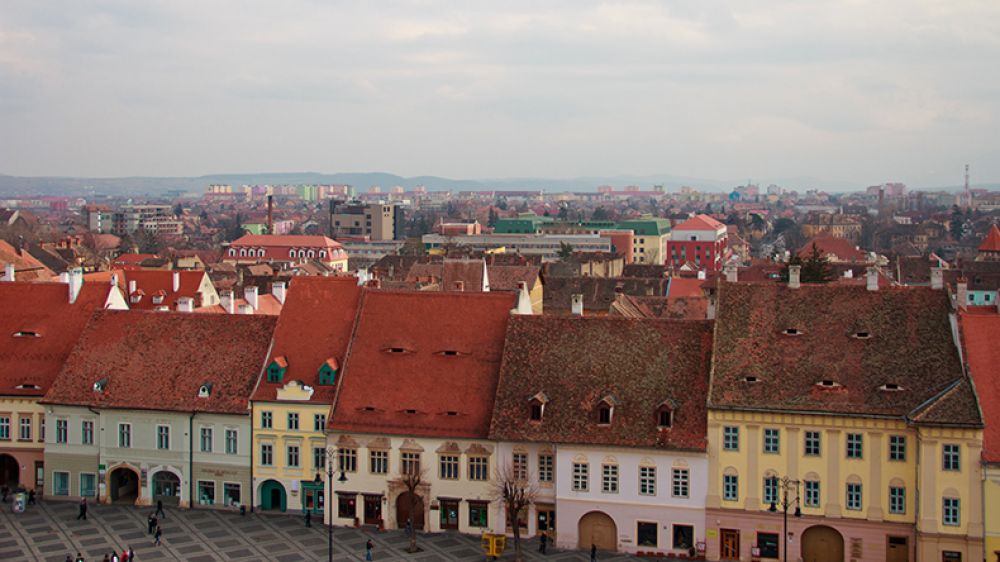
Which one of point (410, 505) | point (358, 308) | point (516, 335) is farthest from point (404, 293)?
point (410, 505)

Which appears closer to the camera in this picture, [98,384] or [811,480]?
[811,480]

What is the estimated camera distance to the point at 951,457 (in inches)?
1880

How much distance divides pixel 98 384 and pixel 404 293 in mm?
16714

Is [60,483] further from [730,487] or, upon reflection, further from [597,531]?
[730,487]

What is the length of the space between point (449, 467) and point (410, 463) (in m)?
1.95

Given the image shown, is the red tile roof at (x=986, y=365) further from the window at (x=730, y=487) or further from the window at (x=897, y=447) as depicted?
the window at (x=730, y=487)

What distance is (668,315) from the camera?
89.8m

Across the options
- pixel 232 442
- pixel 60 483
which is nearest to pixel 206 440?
pixel 232 442

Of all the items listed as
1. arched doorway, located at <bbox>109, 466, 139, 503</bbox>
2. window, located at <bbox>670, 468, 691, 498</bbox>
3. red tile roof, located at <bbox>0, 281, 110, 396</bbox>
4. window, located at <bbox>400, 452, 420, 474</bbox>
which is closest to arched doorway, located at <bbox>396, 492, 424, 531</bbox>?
window, located at <bbox>400, 452, 420, 474</bbox>

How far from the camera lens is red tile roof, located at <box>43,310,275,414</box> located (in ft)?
196

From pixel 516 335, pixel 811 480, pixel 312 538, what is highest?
pixel 516 335

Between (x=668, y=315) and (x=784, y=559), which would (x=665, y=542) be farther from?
(x=668, y=315)

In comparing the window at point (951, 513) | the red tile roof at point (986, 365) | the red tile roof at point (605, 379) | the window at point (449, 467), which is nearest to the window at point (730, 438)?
the red tile roof at point (605, 379)

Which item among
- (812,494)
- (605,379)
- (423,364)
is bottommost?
(812,494)
